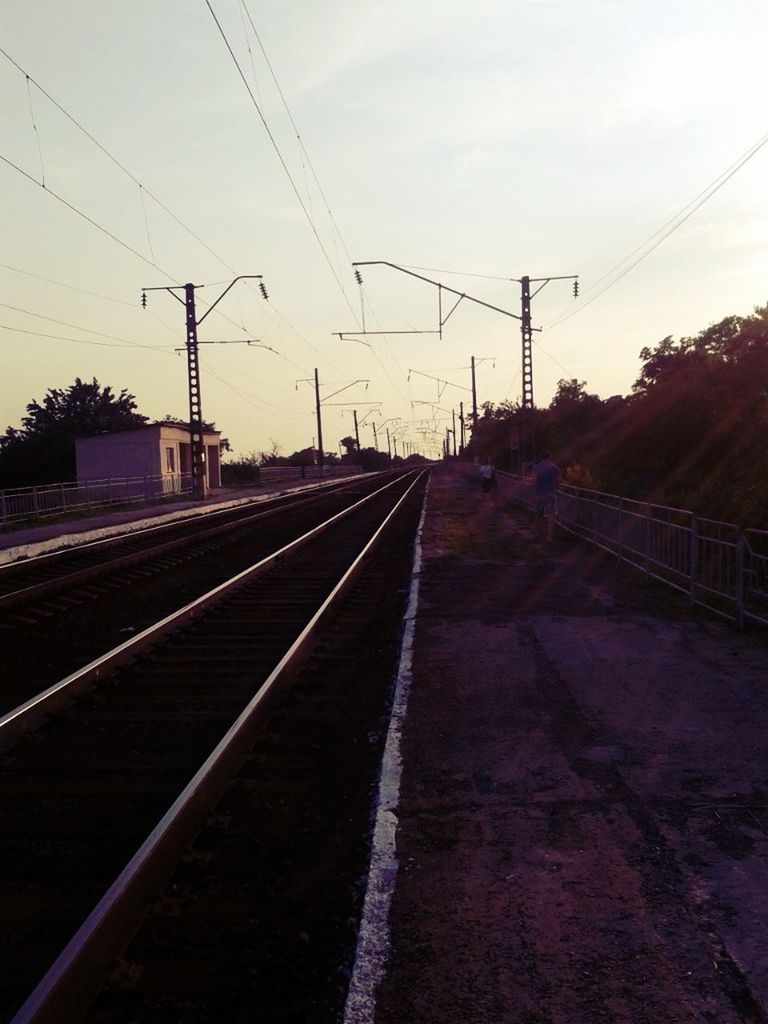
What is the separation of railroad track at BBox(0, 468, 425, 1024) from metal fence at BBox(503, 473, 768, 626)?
3854 millimetres

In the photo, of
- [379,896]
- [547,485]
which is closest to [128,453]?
[547,485]

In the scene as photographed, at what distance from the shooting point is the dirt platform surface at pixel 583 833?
3.61 m

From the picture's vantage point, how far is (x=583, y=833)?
200 inches

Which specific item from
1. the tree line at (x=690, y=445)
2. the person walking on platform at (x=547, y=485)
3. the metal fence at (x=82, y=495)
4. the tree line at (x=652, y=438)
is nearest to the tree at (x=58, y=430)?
the tree line at (x=652, y=438)

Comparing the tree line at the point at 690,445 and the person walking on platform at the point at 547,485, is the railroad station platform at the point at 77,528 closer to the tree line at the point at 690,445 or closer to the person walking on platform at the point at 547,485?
the person walking on platform at the point at 547,485

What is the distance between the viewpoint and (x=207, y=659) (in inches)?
376

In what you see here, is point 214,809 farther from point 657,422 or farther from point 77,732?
point 657,422

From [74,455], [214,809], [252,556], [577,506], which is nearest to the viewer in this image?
[214,809]

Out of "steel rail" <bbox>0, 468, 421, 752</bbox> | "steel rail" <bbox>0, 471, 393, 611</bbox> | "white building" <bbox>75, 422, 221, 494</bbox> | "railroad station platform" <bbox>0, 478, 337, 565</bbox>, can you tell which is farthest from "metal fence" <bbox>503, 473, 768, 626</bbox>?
"white building" <bbox>75, 422, 221, 494</bbox>

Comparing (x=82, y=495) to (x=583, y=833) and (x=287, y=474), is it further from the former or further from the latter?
(x=287, y=474)

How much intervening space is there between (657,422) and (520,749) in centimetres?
3629

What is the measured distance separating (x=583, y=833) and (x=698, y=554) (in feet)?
26.6

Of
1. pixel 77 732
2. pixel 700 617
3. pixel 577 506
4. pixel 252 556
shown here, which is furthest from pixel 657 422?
pixel 77 732

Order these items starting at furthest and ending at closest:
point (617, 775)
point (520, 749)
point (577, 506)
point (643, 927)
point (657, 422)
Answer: point (657, 422) → point (577, 506) → point (520, 749) → point (617, 775) → point (643, 927)
